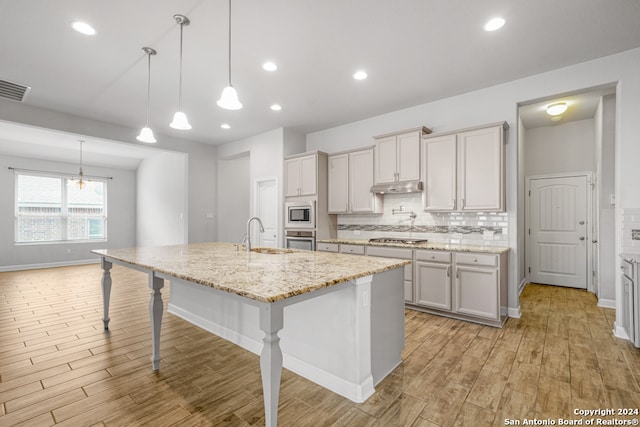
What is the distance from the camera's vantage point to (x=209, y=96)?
404 centimetres

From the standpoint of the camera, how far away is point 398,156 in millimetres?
4145

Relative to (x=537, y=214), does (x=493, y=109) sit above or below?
above

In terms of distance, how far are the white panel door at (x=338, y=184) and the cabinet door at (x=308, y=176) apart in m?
0.29

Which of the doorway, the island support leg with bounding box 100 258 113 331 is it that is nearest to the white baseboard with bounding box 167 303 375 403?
the island support leg with bounding box 100 258 113 331

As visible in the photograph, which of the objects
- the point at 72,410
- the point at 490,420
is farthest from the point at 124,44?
the point at 490,420

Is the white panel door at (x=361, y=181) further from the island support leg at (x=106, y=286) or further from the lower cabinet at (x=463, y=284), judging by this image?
the island support leg at (x=106, y=286)

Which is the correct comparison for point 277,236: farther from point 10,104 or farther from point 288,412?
point 10,104

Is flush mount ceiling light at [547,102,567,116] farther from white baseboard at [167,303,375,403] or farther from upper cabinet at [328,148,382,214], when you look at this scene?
white baseboard at [167,303,375,403]

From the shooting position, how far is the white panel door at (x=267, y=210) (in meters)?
5.51

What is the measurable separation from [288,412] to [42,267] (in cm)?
819

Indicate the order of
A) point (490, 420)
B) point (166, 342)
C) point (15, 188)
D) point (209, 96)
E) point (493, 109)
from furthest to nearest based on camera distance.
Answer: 1. point (15, 188)
2. point (209, 96)
3. point (493, 109)
4. point (166, 342)
5. point (490, 420)

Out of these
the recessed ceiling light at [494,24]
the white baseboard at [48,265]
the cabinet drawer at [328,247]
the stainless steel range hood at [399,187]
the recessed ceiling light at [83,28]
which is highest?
the recessed ceiling light at [83,28]

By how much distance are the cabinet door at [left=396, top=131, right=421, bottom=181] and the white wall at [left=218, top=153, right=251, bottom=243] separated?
148 inches

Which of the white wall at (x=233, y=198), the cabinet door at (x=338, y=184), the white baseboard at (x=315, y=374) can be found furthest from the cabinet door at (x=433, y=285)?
the white wall at (x=233, y=198)
